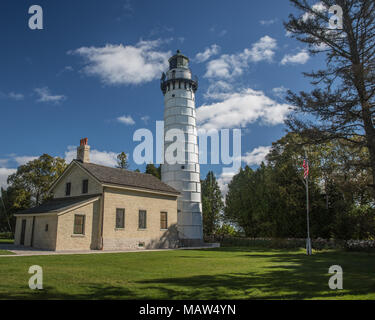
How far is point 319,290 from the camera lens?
7254 millimetres

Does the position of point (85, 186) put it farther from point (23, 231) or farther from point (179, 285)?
Answer: point (179, 285)

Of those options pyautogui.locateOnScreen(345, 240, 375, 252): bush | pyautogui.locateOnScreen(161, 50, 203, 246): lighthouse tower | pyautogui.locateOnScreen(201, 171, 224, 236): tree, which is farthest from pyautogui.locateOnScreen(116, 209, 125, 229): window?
pyautogui.locateOnScreen(201, 171, 224, 236): tree

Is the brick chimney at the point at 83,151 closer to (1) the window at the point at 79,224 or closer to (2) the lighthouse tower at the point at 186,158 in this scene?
(1) the window at the point at 79,224

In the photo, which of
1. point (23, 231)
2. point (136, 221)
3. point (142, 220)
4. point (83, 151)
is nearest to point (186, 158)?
point (142, 220)

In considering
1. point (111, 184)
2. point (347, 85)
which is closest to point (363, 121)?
point (347, 85)

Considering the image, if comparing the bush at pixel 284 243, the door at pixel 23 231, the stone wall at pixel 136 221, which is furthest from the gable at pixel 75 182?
the bush at pixel 284 243

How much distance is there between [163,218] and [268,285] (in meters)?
19.3

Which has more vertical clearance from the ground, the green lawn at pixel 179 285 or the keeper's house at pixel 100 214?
the keeper's house at pixel 100 214

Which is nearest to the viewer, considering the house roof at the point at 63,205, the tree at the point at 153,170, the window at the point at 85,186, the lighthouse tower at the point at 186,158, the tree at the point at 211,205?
the house roof at the point at 63,205

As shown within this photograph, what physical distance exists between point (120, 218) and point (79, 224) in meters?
3.20

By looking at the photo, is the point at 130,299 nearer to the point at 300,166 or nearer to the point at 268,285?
the point at 268,285

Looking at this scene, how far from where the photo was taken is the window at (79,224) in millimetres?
20297

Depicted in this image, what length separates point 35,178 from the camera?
119 feet

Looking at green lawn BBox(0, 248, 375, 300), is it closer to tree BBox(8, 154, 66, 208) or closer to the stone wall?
the stone wall
